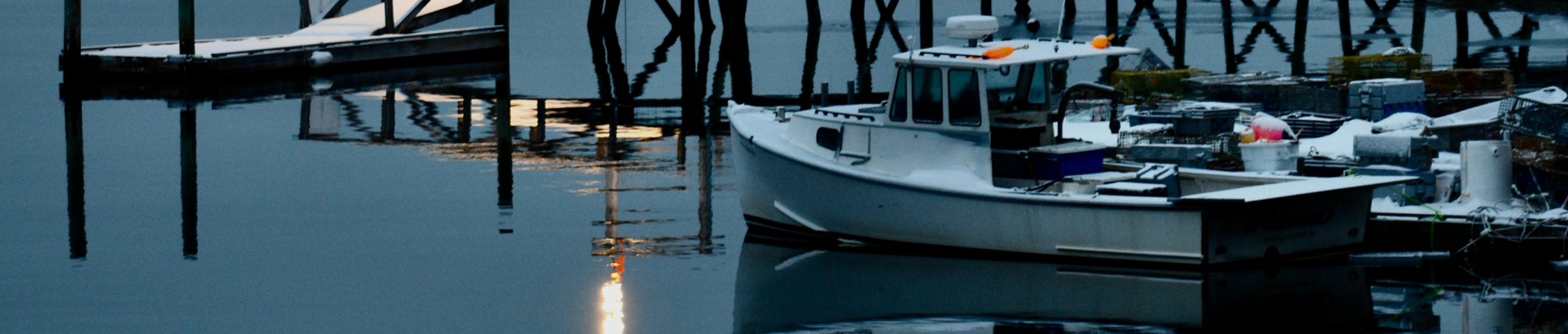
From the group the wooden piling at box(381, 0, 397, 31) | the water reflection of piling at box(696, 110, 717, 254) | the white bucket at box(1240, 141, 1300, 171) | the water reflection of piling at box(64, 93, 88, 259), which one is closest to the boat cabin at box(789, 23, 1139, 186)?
the water reflection of piling at box(696, 110, 717, 254)

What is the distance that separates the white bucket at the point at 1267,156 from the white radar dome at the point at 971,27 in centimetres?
205

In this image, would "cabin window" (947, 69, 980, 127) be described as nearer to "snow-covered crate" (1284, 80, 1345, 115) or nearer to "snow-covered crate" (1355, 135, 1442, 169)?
"snow-covered crate" (1355, 135, 1442, 169)

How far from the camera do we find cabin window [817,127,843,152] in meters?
14.9

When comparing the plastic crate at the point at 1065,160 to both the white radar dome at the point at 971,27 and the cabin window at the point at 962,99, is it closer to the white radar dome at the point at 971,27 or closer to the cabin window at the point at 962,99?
the cabin window at the point at 962,99

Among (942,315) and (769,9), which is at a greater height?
(769,9)

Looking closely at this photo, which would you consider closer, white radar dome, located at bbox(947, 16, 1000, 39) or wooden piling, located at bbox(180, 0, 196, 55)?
white radar dome, located at bbox(947, 16, 1000, 39)

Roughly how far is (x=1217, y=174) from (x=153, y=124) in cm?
1354

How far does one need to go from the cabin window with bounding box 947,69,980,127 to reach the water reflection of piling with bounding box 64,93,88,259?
5885 millimetres

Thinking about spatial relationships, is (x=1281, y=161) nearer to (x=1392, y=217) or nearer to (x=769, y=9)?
(x=1392, y=217)

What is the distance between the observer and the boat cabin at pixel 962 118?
1432 centimetres

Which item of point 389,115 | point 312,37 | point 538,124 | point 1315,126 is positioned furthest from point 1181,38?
point 1315,126

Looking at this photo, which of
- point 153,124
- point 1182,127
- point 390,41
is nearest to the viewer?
point 1182,127

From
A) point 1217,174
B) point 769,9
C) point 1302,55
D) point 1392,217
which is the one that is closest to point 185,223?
point 1217,174

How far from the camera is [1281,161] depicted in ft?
50.9
